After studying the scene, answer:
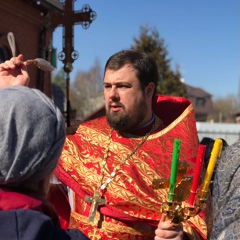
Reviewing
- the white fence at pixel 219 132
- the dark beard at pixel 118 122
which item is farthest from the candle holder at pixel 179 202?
the white fence at pixel 219 132

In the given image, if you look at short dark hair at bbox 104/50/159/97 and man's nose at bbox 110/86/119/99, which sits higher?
short dark hair at bbox 104/50/159/97

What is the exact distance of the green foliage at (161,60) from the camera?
→ 27281 millimetres

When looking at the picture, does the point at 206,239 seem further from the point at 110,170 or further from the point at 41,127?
the point at 41,127

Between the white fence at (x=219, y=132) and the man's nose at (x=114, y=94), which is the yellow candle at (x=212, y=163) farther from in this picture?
the white fence at (x=219, y=132)

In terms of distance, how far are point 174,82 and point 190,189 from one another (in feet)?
84.6

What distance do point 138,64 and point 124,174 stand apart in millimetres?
671

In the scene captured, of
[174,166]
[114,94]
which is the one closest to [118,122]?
[114,94]

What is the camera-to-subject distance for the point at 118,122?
278 cm

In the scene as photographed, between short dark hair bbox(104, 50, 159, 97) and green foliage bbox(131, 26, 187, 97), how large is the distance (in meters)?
24.3

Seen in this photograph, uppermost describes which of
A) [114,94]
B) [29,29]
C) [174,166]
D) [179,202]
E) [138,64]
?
[29,29]

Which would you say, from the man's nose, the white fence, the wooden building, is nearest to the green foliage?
the white fence

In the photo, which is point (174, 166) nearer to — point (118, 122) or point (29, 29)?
point (118, 122)

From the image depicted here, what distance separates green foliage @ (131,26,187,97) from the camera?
27281mm

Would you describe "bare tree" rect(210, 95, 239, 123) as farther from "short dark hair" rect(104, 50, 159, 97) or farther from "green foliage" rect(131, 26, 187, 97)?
"short dark hair" rect(104, 50, 159, 97)
